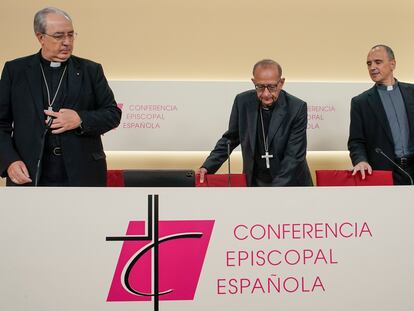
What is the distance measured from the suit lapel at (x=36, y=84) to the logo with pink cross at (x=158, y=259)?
40.5 inches

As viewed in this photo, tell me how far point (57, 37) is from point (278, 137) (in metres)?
1.52

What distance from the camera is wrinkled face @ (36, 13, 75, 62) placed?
9.68 ft

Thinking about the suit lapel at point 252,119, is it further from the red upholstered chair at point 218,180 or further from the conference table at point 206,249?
the conference table at point 206,249

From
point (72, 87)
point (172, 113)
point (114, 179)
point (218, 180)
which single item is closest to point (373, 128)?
point (218, 180)

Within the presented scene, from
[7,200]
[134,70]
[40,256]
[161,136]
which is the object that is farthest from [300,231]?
[134,70]

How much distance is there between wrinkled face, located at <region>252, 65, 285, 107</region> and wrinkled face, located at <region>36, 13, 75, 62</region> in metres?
1.20

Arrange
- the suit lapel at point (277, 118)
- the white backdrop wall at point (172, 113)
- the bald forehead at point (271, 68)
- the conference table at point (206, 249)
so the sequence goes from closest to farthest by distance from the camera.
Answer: the conference table at point (206, 249) < the bald forehead at point (271, 68) < the suit lapel at point (277, 118) < the white backdrop wall at point (172, 113)

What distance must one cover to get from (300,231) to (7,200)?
1.20 m

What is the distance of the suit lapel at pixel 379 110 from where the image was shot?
388cm

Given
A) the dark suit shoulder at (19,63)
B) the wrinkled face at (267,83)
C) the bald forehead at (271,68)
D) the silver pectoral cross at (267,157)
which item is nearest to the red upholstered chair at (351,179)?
the silver pectoral cross at (267,157)

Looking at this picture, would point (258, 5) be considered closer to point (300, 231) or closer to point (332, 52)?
point (332, 52)

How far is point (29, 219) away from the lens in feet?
7.27

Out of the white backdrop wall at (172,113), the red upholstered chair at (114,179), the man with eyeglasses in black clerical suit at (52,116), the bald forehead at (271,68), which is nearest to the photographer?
the man with eyeglasses in black clerical suit at (52,116)

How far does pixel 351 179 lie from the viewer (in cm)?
364
